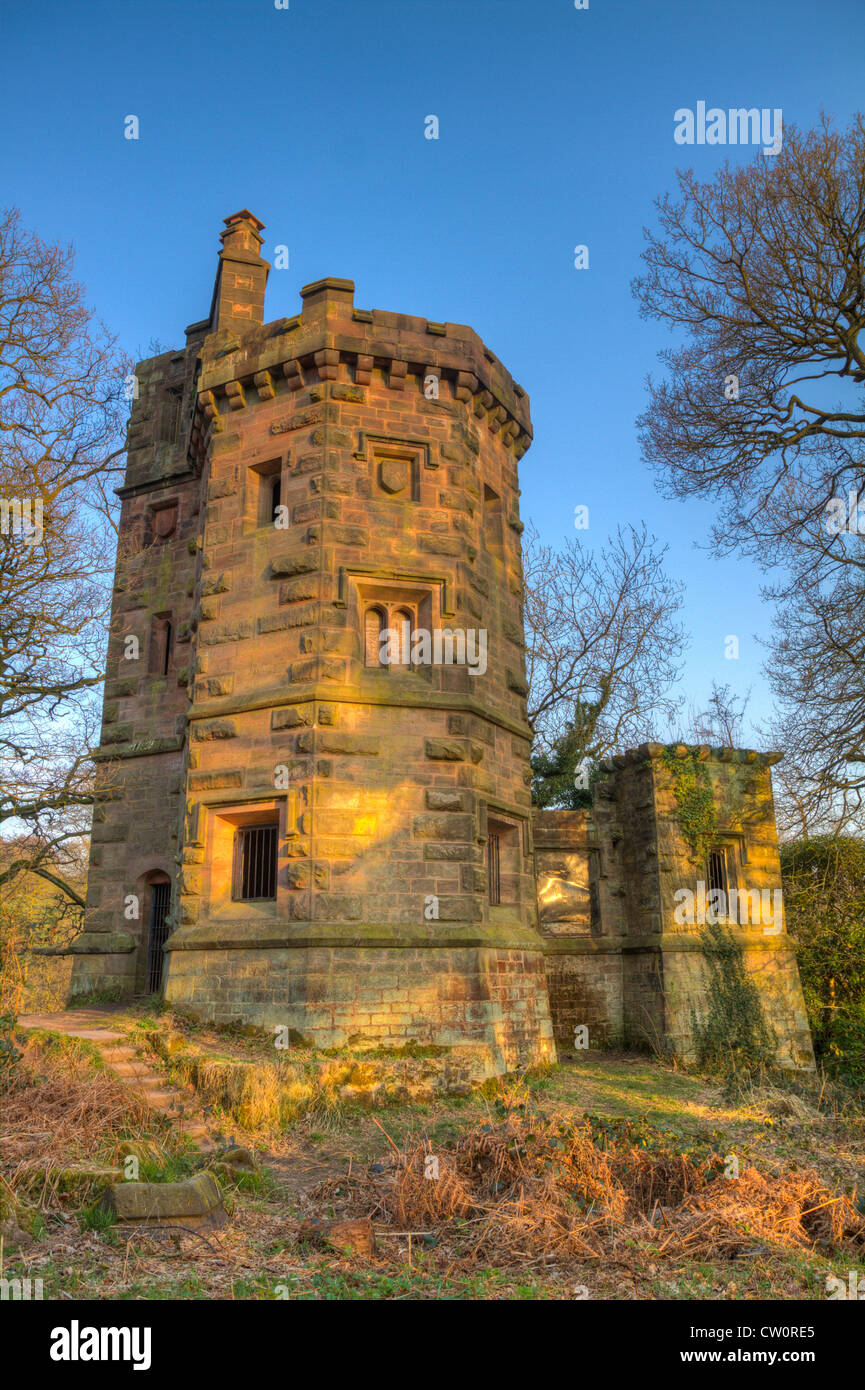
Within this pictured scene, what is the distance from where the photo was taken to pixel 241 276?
14562 millimetres

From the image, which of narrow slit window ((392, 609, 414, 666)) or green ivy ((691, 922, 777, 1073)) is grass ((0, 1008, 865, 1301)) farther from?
narrow slit window ((392, 609, 414, 666))

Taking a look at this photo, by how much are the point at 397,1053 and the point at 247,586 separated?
6.01 m

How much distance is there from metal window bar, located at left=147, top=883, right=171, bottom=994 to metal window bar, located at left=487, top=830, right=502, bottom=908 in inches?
195

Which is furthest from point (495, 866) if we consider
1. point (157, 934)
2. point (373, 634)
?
point (157, 934)

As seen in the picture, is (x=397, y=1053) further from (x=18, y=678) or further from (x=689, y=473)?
(x=689, y=473)

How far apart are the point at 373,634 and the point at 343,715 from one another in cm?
127

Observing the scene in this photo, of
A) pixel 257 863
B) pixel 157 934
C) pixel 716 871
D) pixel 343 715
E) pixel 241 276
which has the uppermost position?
pixel 241 276

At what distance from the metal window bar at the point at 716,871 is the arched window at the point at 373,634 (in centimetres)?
716

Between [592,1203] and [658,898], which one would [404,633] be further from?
[592,1203]

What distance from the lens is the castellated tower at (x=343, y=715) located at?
36.3ft

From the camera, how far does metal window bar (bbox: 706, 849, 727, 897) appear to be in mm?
15984

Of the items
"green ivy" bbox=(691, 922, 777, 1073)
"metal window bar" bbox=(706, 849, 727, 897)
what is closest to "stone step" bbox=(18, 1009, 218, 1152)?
"green ivy" bbox=(691, 922, 777, 1073)

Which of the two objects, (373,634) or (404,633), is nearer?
(373,634)
